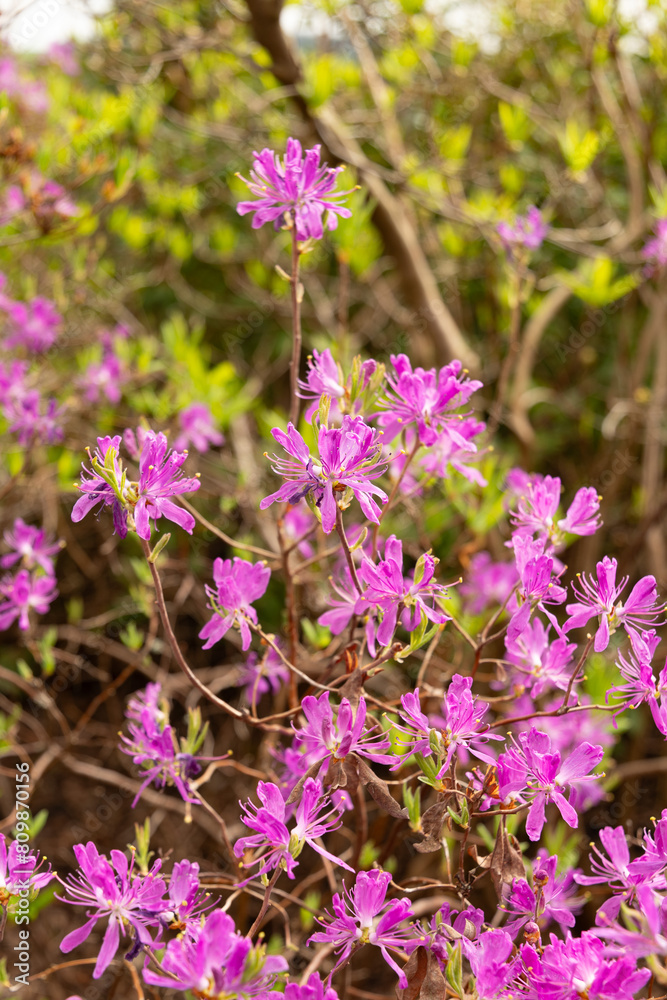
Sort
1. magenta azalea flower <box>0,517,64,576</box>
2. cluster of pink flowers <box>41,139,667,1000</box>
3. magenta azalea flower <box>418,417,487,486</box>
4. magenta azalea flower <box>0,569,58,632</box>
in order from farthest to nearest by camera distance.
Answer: magenta azalea flower <box>0,517,64,576</box> → magenta azalea flower <box>0,569,58,632</box> → magenta azalea flower <box>418,417,487,486</box> → cluster of pink flowers <box>41,139,667,1000</box>

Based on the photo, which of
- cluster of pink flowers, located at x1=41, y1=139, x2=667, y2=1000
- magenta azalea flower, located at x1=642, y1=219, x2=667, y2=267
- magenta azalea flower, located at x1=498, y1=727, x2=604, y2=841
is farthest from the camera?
magenta azalea flower, located at x1=642, y1=219, x2=667, y2=267

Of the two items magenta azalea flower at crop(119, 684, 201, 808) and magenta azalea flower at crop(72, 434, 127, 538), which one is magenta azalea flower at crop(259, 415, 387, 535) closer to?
magenta azalea flower at crop(72, 434, 127, 538)

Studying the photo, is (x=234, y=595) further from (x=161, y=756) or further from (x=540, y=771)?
(x=540, y=771)

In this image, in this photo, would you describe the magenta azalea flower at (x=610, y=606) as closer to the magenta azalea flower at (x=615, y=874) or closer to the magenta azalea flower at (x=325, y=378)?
the magenta azalea flower at (x=615, y=874)

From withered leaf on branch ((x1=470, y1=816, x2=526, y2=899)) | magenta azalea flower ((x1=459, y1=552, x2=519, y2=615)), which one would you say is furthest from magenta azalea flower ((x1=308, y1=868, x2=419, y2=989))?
magenta azalea flower ((x1=459, y1=552, x2=519, y2=615))

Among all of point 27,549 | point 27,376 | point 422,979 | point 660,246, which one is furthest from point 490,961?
point 27,376

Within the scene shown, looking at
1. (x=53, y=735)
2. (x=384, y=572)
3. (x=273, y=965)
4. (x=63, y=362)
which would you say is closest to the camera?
(x=273, y=965)

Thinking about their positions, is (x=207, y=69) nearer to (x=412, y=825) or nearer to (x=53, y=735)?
(x=53, y=735)

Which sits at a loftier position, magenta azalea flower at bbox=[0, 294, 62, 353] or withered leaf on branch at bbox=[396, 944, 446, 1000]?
magenta azalea flower at bbox=[0, 294, 62, 353]

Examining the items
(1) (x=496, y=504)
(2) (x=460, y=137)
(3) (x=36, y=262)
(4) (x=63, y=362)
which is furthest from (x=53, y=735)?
(2) (x=460, y=137)
